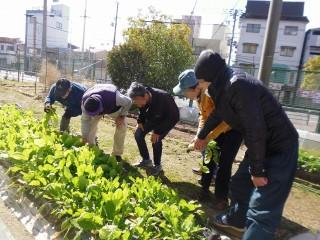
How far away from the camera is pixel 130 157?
19.2 ft

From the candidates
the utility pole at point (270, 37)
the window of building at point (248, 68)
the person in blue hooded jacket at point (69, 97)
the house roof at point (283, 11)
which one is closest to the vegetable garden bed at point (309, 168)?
the utility pole at point (270, 37)

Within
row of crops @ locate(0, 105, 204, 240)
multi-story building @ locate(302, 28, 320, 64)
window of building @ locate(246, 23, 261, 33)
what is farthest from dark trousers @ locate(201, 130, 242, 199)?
window of building @ locate(246, 23, 261, 33)

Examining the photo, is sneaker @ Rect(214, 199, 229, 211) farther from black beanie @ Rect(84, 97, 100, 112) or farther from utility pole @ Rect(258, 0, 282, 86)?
utility pole @ Rect(258, 0, 282, 86)

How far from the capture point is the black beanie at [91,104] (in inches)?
165

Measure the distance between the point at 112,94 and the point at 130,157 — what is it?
157 centimetres

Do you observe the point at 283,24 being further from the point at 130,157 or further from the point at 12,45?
the point at 12,45

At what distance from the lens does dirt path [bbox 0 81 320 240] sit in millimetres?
3909

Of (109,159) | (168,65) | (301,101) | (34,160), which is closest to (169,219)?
(109,159)

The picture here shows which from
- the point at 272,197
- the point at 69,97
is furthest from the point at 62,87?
the point at 272,197

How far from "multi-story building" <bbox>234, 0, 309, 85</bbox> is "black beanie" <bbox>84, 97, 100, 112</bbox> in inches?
1535

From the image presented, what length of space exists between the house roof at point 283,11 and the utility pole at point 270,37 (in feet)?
131

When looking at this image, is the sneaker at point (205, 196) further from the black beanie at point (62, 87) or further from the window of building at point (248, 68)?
the window of building at point (248, 68)

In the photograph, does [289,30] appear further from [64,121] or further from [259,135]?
[259,135]

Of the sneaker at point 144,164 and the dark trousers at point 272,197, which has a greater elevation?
the dark trousers at point 272,197
